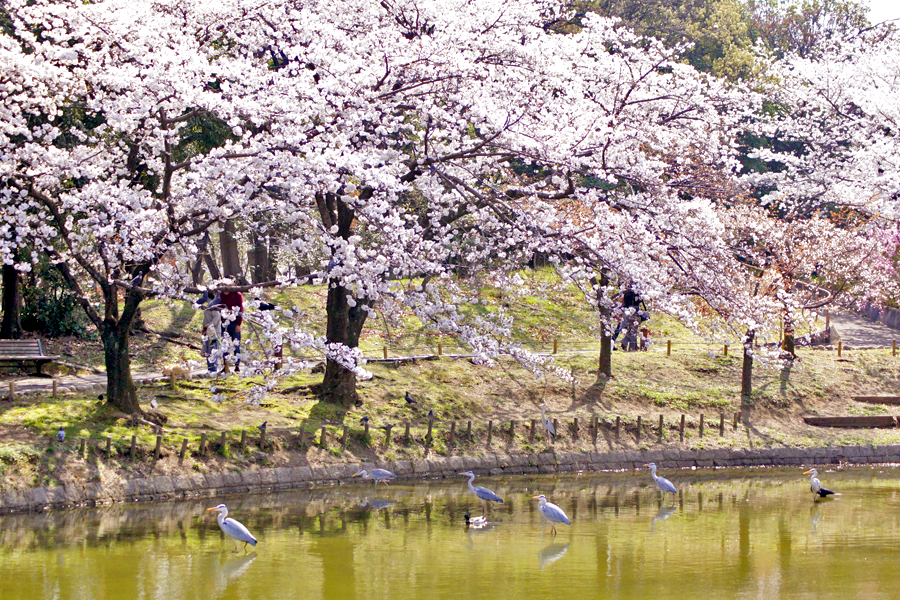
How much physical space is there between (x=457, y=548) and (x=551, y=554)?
3.36ft

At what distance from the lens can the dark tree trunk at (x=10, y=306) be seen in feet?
59.0

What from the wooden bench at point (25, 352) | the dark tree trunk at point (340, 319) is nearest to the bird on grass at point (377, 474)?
the dark tree trunk at point (340, 319)

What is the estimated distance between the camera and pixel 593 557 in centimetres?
1059

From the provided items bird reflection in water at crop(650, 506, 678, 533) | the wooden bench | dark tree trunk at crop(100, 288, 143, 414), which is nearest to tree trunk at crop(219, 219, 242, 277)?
the wooden bench

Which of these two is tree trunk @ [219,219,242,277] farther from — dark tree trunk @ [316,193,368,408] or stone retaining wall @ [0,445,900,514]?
stone retaining wall @ [0,445,900,514]

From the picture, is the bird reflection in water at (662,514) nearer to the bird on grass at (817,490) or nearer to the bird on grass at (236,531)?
the bird on grass at (817,490)

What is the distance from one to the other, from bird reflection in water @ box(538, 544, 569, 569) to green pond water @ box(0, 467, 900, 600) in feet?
0.08

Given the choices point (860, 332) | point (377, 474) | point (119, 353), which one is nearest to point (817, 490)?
point (377, 474)

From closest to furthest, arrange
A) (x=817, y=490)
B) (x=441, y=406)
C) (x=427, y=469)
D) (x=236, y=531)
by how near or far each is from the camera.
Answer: (x=236, y=531) → (x=817, y=490) → (x=427, y=469) → (x=441, y=406)

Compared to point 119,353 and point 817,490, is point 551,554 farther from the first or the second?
point 119,353

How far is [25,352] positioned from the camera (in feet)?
54.1

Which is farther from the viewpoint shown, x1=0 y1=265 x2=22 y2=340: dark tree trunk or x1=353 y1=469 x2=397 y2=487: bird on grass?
x1=0 y1=265 x2=22 y2=340: dark tree trunk

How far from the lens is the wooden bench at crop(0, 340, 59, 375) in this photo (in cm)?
1606

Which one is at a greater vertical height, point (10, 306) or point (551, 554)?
point (10, 306)
